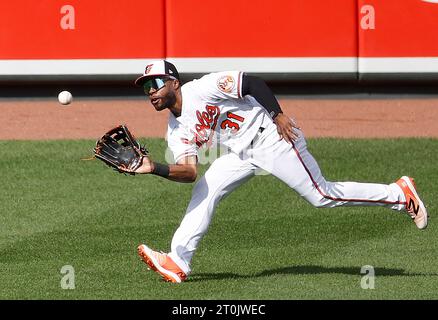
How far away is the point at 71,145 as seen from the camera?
14727mm

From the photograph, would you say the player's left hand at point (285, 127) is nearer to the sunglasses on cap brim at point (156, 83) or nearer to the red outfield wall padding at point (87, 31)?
the sunglasses on cap brim at point (156, 83)

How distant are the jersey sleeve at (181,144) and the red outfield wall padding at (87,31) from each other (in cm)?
618

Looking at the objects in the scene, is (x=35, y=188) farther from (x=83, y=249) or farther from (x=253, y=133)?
(x=253, y=133)

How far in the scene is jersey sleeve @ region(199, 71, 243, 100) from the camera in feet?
30.6

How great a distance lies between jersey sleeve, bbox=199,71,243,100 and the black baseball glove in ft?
1.99

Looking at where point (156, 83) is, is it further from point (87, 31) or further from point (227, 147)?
point (87, 31)

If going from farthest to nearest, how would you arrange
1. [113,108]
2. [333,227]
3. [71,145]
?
[113,108], [71,145], [333,227]

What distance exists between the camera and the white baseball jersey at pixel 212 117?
9.36 metres

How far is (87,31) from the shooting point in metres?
15.5

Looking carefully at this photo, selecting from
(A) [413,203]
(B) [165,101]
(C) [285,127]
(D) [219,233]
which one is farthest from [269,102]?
(D) [219,233]

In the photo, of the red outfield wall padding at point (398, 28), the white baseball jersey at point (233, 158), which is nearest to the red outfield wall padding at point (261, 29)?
the red outfield wall padding at point (398, 28)

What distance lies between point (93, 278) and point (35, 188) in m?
3.71

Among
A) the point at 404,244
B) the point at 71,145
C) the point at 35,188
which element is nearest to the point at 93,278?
the point at 404,244

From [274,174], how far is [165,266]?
1016mm
